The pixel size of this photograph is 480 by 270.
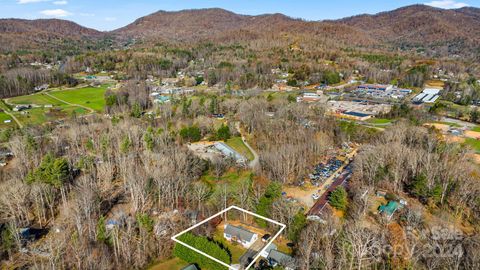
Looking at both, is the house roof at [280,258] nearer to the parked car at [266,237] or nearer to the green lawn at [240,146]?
the parked car at [266,237]

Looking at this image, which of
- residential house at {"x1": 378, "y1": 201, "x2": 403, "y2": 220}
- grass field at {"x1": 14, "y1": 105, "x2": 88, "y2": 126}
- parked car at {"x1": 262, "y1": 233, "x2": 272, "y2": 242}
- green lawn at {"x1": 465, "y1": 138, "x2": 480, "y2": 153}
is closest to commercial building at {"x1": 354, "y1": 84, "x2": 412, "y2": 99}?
green lawn at {"x1": 465, "y1": 138, "x2": 480, "y2": 153}

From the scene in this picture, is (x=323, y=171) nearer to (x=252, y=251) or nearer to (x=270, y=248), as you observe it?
Answer: (x=270, y=248)

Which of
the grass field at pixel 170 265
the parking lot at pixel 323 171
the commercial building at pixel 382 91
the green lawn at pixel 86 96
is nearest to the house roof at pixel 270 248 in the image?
the grass field at pixel 170 265

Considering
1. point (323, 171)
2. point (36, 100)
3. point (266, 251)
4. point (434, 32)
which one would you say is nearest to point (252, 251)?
point (266, 251)

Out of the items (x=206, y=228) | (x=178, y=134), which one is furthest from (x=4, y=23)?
(x=206, y=228)

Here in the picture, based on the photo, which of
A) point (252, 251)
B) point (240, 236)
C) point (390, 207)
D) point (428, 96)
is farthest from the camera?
point (428, 96)

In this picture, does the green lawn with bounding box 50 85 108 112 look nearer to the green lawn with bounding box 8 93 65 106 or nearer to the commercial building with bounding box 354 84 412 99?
the green lawn with bounding box 8 93 65 106

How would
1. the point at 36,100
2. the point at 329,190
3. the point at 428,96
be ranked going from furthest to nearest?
the point at 428,96 → the point at 36,100 → the point at 329,190
